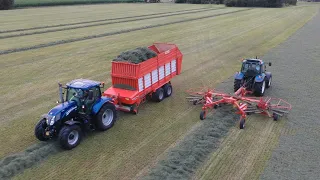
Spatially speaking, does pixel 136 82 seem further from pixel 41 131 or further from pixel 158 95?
pixel 41 131

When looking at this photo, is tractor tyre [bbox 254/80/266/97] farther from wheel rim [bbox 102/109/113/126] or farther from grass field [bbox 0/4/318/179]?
wheel rim [bbox 102/109/113/126]

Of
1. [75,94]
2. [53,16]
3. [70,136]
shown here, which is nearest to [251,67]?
[75,94]

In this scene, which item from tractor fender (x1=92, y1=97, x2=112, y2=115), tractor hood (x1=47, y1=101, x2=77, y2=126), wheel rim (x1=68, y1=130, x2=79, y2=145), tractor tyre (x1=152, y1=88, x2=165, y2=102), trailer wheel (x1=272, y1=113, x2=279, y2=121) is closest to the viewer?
tractor hood (x1=47, y1=101, x2=77, y2=126)

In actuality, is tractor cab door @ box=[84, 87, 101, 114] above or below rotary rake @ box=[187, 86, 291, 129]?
above

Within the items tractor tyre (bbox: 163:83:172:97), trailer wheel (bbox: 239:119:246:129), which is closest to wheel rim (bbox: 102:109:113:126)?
tractor tyre (bbox: 163:83:172:97)

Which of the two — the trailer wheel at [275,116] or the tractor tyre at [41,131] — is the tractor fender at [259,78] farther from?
the tractor tyre at [41,131]

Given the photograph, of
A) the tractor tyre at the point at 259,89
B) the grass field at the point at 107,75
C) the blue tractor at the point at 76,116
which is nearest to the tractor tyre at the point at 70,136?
the blue tractor at the point at 76,116
